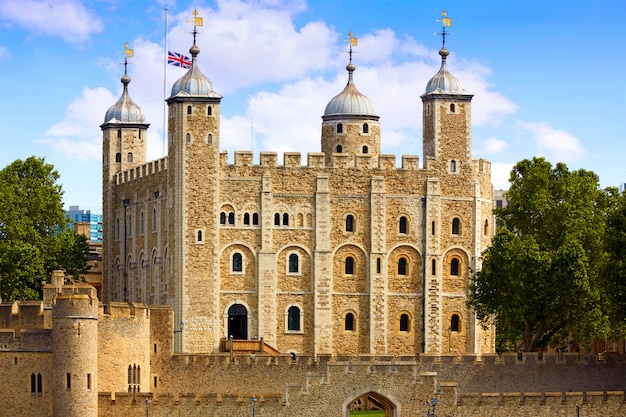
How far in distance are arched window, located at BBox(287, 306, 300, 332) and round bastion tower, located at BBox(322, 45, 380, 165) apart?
Result: 37.0 ft

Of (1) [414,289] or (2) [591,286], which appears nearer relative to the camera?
(2) [591,286]

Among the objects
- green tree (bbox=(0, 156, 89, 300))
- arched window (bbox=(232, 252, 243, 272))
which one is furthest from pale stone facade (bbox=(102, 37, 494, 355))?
green tree (bbox=(0, 156, 89, 300))

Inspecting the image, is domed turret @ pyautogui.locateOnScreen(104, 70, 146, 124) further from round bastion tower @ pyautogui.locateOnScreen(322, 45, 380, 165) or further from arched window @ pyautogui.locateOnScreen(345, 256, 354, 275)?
arched window @ pyautogui.locateOnScreen(345, 256, 354, 275)

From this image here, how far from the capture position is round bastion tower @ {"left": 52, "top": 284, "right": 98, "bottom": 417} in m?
88.4

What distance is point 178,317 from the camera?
4441 inches

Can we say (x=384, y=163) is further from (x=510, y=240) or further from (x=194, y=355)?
(x=194, y=355)

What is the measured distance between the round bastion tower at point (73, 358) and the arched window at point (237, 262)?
86.5ft

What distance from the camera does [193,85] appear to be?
381 ft

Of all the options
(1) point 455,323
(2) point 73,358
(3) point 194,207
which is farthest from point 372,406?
(2) point 73,358

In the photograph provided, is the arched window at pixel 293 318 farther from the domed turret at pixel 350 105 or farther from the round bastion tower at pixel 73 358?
the round bastion tower at pixel 73 358

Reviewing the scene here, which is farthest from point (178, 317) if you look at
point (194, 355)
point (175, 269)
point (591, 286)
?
point (591, 286)

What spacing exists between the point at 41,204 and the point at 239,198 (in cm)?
2005

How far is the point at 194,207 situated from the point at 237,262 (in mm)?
4213

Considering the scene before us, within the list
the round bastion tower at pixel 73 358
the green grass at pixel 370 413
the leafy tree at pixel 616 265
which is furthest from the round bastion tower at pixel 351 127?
the round bastion tower at pixel 73 358
